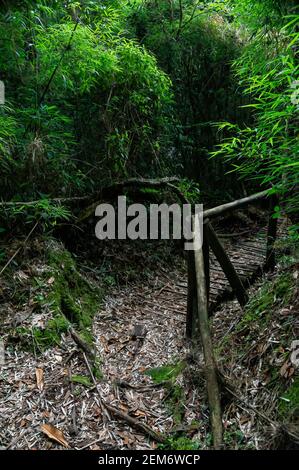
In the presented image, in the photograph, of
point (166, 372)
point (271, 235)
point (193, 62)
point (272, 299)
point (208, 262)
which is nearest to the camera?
point (272, 299)

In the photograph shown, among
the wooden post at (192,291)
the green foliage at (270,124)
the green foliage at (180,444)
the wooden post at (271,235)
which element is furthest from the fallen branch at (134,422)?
the wooden post at (271,235)

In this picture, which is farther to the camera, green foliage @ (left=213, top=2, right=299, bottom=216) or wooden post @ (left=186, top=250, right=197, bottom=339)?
wooden post @ (left=186, top=250, right=197, bottom=339)

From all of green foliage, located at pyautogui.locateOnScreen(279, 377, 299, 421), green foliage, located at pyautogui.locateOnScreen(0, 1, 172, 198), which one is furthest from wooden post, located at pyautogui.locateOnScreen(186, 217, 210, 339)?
green foliage, located at pyautogui.locateOnScreen(0, 1, 172, 198)

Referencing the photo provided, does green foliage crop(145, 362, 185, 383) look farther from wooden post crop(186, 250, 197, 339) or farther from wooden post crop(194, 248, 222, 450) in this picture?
wooden post crop(194, 248, 222, 450)

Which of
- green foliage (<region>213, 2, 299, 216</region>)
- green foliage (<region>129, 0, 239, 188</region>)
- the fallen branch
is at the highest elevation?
green foliage (<region>129, 0, 239, 188</region>)

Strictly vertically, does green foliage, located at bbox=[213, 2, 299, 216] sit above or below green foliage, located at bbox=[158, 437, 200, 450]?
above

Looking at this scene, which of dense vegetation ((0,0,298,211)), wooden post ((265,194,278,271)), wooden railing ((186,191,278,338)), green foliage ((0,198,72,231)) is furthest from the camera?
wooden post ((265,194,278,271))

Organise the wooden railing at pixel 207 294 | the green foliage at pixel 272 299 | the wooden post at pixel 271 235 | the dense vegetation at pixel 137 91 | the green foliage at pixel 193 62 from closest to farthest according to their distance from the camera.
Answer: the wooden railing at pixel 207 294
the green foliage at pixel 272 299
the dense vegetation at pixel 137 91
the wooden post at pixel 271 235
the green foliage at pixel 193 62

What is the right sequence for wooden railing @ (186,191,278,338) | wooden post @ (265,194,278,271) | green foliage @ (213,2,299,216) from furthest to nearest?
1. wooden post @ (265,194,278,271)
2. wooden railing @ (186,191,278,338)
3. green foliage @ (213,2,299,216)

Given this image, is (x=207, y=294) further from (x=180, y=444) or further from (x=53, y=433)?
(x=53, y=433)

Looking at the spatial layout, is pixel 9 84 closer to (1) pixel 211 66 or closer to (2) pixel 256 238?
(1) pixel 211 66

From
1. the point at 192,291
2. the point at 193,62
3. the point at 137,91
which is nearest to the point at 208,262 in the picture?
the point at 192,291

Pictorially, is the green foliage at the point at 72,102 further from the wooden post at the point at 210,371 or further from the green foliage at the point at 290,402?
the green foliage at the point at 290,402

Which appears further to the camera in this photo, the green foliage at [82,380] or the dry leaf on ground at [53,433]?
the green foliage at [82,380]
